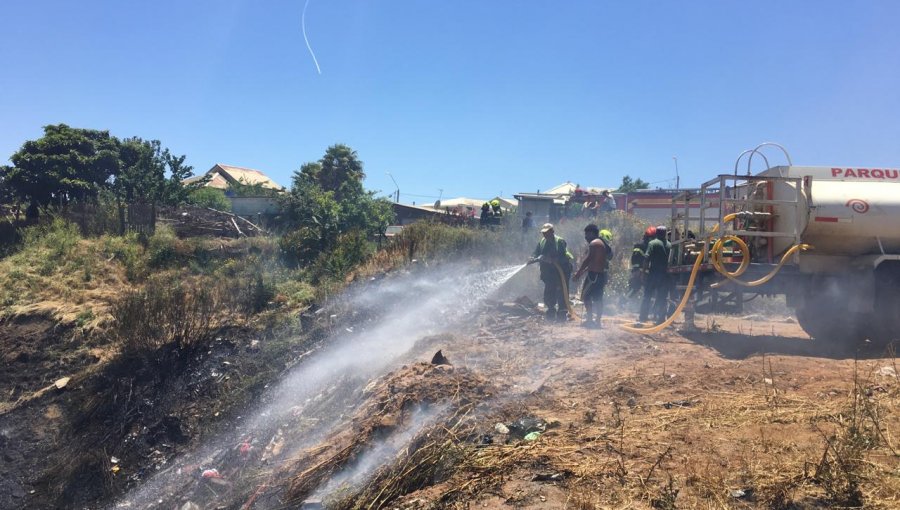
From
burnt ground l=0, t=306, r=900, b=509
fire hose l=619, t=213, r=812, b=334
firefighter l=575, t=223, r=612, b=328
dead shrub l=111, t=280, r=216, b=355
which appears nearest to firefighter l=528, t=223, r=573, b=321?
burnt ground l=0, t=306, r=900, b=509

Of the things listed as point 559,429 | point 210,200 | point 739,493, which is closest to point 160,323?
point 559,429

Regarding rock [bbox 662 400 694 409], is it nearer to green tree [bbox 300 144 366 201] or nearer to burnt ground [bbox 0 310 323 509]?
burnt ground [bbox 0 310 323 509]

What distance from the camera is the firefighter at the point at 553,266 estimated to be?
954 centimetres

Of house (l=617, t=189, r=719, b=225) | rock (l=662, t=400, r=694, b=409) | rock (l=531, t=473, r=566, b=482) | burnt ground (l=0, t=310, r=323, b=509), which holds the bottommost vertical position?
burnt ground (l=0, t=310, r=323, b=509)

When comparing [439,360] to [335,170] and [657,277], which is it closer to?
[657,277]

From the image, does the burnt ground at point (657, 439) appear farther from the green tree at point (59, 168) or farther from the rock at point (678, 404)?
the green tree at point (59, 168)

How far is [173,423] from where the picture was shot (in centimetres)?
880

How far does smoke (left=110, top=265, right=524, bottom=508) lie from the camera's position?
7.18m

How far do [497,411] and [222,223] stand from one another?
18.1 meters

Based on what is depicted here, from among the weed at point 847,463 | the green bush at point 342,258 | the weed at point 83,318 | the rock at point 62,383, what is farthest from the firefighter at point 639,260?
the weed at point 83,318

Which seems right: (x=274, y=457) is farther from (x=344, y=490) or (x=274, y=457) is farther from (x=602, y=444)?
(x=602, y=444)

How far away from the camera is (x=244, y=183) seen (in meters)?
37.1

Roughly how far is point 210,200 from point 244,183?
1069 cm

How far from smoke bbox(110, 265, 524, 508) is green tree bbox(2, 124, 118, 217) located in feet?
49.7
